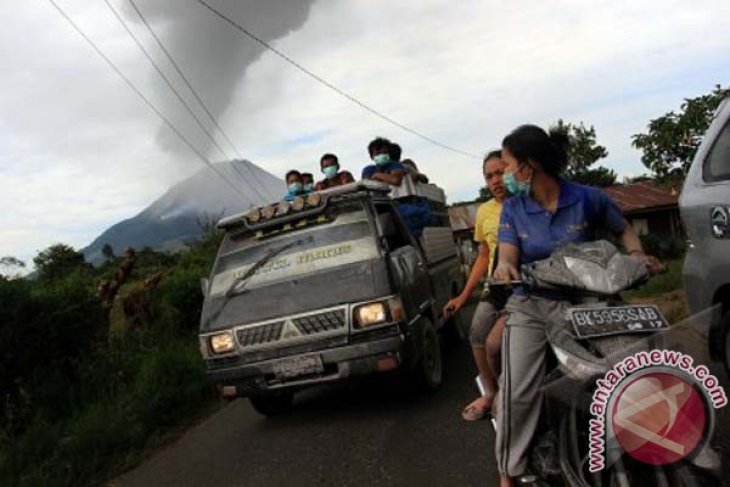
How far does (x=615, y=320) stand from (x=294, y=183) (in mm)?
6820

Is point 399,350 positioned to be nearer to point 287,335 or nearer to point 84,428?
point 287,335

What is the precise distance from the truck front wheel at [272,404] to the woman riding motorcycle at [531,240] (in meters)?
3.64

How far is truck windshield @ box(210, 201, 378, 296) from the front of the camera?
6055 millimetres

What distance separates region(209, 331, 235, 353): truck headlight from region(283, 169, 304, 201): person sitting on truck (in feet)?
10.9

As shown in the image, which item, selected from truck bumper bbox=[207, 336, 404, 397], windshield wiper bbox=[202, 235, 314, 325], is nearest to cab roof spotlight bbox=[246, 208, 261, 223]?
windshield wiper bbox=[202, 235, 314, 325]

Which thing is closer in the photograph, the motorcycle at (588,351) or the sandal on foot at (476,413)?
the motorcycle at (588,351)

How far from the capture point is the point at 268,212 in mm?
6363

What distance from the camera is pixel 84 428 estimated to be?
6266 millimetres

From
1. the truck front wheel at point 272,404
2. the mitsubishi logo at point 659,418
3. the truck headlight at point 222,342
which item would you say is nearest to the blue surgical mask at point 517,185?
the mitsubishi logo at point 659,418

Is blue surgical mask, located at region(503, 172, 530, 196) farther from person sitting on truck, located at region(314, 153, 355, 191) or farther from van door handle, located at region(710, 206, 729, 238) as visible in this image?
person sitting on truck, located at region(314, 153, 355, 191)

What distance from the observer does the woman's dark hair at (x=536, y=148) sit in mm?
3205

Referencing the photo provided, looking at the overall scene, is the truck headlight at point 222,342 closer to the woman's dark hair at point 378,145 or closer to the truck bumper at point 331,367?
the truck bumper at point 331,367

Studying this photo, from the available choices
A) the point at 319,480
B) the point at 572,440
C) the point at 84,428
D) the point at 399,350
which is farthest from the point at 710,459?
the point at 84,428

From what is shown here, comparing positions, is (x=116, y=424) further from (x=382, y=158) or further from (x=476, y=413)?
(x=382, y=158)
